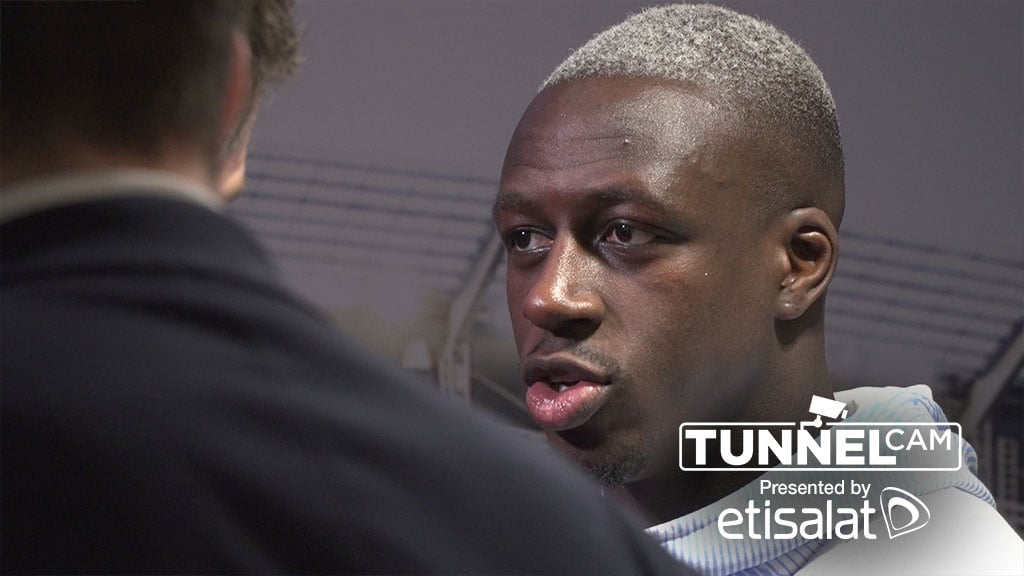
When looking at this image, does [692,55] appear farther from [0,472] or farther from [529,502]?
[0,472]

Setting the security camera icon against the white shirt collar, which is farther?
the security camera icon

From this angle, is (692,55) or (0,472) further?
(692,55)

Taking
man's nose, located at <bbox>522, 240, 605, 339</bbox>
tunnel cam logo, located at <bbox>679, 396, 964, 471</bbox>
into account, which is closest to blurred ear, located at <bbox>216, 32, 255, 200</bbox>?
man's nose, located at <bbox>522, 240, 605, 339</bbox>

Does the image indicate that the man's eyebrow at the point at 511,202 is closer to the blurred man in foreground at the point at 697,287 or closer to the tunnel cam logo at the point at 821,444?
the blurred man in foreground at the point at 697,287

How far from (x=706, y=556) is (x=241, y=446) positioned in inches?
40.2

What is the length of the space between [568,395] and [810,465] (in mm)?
313

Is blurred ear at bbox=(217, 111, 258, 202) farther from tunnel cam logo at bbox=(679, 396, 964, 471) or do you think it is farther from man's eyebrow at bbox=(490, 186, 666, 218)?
tunnel cam logo at bbox=(679, 396, 964, 471)

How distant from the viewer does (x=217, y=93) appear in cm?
63

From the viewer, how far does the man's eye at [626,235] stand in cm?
146

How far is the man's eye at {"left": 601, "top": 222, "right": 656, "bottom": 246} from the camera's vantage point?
146cm

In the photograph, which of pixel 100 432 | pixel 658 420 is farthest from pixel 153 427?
pixel 658 420

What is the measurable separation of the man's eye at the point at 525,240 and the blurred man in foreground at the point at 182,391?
0.88 m

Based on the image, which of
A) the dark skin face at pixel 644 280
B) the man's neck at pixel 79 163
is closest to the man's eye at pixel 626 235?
the dark skin face at pixel 644 280

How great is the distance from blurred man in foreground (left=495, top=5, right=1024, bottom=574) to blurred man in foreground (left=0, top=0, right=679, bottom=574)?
0.81 m
